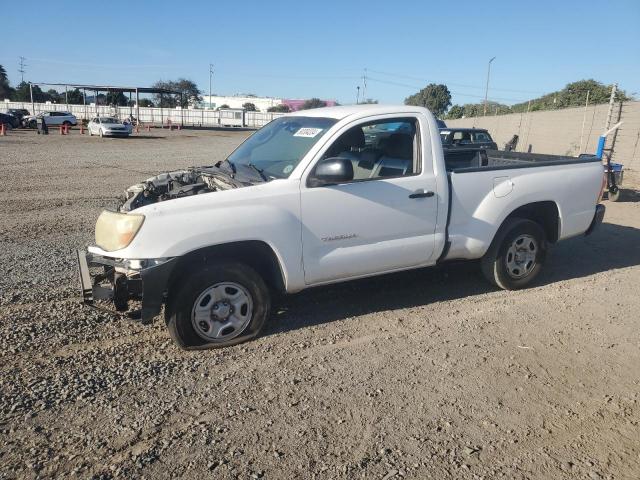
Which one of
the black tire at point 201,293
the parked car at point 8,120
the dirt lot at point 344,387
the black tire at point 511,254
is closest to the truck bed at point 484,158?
the black tire at point 511,254

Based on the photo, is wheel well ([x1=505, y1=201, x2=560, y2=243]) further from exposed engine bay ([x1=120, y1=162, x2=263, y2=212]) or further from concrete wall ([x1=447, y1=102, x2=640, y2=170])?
concrete wall ([x1=447, y1=102, x2=640, y2=170])

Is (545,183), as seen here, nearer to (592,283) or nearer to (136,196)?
(592,283)

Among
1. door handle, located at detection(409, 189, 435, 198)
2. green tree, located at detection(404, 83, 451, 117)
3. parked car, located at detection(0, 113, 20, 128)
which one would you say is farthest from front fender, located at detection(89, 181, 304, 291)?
green tree, located at detection(404, 83, 451, 117)

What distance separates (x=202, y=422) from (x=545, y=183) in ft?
14.0

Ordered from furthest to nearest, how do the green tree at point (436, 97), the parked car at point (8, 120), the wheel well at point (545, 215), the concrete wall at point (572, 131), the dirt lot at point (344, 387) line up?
the green tree at point (436, 97) → the parked car at point (8, 120) → the concrete wall at point (572, 131) → the wheel well at point (545, 215) → the dirt lot at point (344, 387)

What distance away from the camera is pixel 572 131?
22.0m

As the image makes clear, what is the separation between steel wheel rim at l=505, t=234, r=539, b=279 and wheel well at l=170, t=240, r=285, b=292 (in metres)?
2.63

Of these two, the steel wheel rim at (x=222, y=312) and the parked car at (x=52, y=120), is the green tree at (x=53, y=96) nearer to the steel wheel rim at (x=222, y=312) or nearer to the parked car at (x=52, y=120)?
the parked car at (x=52, y=120)

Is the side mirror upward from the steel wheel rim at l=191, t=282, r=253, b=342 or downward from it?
upward

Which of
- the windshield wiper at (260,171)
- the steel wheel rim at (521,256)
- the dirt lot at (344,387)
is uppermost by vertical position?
the windshield wiper at (260,171)

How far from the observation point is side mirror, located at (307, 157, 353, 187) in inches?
161

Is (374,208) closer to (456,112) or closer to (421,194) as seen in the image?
(421,194)

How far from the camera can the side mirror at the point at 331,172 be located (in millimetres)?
4098

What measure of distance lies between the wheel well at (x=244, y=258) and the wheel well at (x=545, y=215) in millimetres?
2827
